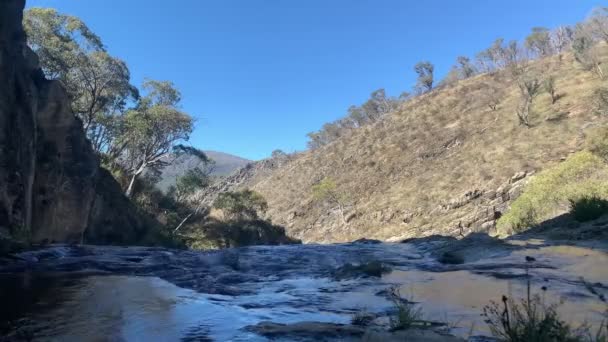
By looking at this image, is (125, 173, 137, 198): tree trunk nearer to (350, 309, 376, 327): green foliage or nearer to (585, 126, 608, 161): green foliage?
(585, 126, 608, 161): green foliage

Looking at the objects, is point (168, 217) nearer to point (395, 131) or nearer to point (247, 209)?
point (247, 209)

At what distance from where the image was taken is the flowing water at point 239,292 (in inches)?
182

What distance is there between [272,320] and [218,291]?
2647 mm

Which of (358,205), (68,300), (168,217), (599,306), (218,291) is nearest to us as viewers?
(599,306)

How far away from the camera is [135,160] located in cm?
3897

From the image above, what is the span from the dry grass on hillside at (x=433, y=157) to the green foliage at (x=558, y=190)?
1534 cm

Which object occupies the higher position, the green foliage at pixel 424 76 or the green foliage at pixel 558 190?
the green foliage at pixel 424 76

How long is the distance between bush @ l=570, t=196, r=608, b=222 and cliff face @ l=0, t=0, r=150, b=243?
16.9 m

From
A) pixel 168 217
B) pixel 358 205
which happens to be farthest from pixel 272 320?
pixel 358 205

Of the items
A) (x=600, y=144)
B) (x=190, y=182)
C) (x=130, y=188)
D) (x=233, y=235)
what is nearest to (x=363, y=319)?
(x=600, y=144)

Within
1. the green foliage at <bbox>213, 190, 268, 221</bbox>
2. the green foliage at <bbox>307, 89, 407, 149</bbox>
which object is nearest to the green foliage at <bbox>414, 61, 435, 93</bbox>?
the green foliage at <bbox>307, 89, 407, 149</bbox>

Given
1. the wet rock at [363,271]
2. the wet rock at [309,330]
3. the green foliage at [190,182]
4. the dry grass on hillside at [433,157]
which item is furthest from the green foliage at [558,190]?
the green foliage at [190,182]

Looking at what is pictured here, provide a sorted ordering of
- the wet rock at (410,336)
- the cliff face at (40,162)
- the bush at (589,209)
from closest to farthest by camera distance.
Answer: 1. the wet rock at (410,336)
2. the bush at (589,209)
3. the cliff face at (40,162)

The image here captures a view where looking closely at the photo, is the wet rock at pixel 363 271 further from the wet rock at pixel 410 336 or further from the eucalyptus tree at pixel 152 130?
the eucalyptus tree at pixel 152 130
